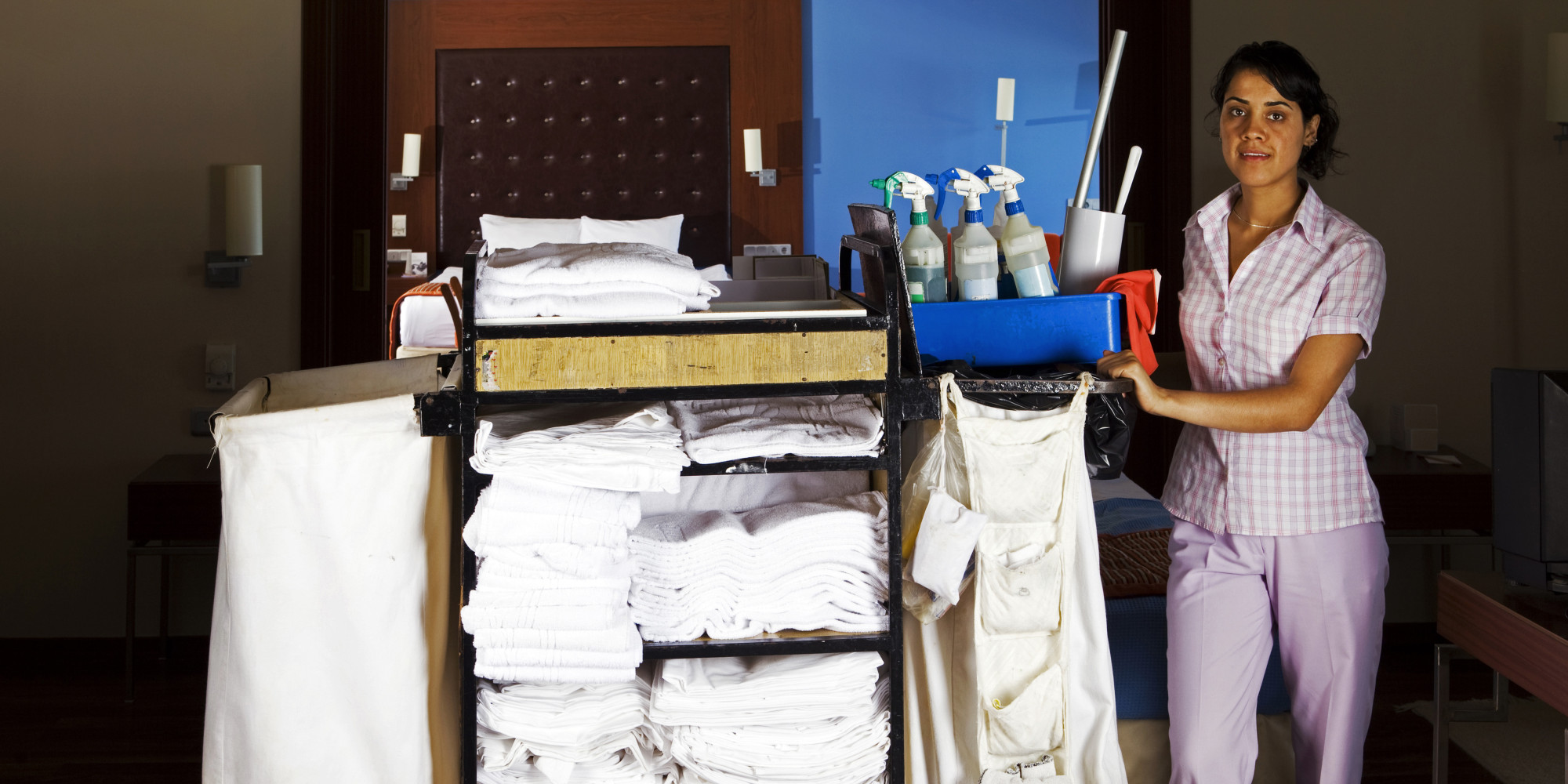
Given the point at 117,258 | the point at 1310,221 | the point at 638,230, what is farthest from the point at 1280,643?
the point at 117,258

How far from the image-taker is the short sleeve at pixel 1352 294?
176 cm

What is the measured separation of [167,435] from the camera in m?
3.81

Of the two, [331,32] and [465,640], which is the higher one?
[331,32]

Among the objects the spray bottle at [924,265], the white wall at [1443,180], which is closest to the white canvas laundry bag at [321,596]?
the spray bottle at [924,265]

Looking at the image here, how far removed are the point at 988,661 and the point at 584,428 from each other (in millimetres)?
650

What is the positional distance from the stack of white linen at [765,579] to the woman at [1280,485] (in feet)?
1.90

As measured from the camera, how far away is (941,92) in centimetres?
411

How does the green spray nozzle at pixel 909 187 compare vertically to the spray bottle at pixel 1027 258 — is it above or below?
above

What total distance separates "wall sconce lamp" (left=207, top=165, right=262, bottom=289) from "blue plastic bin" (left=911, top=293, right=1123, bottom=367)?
2718mm

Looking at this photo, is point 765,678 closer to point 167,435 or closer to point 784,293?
point 784,293

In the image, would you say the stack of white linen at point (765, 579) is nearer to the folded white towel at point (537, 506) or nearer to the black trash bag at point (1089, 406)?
the folded white towel at point (537, 506)

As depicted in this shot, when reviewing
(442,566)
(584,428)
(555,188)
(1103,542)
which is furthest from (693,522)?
(555,188)

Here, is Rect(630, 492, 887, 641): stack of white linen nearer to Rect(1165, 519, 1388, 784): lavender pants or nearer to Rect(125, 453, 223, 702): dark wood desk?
Rect(1165, 519, 1388, 784): lavender pants

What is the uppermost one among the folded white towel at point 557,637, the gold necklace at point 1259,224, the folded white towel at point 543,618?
the gold necklace at point 1259,224
